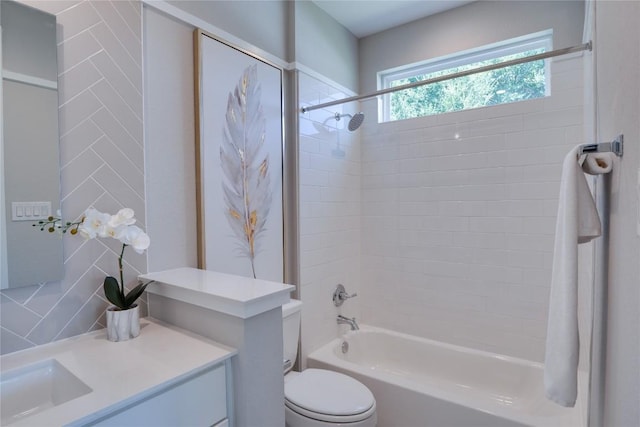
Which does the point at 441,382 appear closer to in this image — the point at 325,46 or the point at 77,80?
the point at 325,46

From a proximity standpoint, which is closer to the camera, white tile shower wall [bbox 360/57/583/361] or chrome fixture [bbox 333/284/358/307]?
white tile shower wall [bbox 360/57/583/361]

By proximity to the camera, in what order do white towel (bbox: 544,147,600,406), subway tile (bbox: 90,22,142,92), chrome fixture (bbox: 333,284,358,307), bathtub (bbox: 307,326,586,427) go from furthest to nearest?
1. chrome fixture (bbox: 333,284,358,307)
2. bathtub (bbox: 307,326,586,427)
3. subway tile (bbox: 90,22,142,92)
4. white towel (bbox: 544,147,600,406)

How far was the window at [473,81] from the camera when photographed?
2281mm

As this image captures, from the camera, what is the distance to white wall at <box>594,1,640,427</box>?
600 millimetres

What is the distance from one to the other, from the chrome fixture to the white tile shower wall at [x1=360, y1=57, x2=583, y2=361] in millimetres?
299

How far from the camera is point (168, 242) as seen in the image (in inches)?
61.2

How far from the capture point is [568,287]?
87 cm

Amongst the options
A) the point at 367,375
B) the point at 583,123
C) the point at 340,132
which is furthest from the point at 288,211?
the point at 583,123

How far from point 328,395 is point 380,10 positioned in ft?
8.24

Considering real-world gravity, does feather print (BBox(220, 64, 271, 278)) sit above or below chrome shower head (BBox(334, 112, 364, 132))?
below

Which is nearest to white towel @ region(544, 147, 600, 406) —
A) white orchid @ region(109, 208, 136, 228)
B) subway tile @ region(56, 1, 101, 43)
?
white orchid @ region(109, 208, 136, 228)

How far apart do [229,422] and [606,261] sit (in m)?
1.19

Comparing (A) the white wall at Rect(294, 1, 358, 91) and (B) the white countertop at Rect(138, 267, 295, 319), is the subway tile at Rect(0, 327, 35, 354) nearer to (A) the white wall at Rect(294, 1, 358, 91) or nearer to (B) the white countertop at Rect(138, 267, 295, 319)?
(B) the white countertop at Rect(138, 267, 295, 319)

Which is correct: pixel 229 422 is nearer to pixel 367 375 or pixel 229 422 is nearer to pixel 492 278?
pixel 367 375
